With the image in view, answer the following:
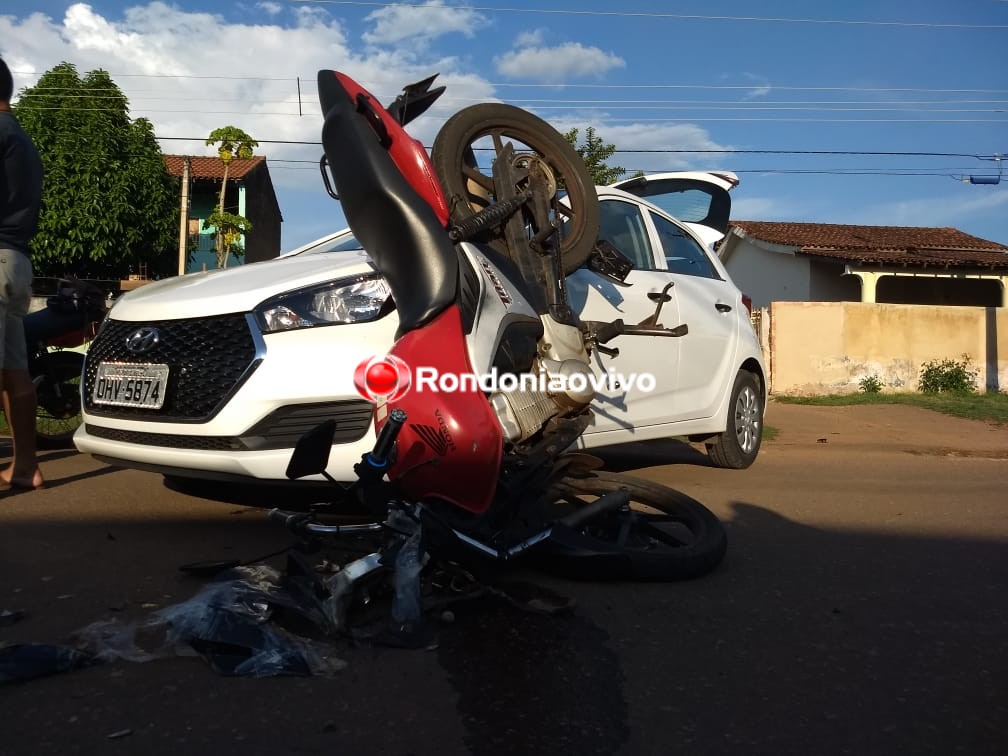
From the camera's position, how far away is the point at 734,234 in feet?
98.1

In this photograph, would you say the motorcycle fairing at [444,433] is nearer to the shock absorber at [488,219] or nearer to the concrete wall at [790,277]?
the shock absorber at [488,219]

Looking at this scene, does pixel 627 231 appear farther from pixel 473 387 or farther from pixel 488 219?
pixel 473 387

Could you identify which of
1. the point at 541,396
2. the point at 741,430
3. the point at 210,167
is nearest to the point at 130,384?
the point at 541,396

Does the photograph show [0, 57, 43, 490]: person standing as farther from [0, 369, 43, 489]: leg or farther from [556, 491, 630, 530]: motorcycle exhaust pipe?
[556, 491, 630, 530]: motorcycle exhaust pipe

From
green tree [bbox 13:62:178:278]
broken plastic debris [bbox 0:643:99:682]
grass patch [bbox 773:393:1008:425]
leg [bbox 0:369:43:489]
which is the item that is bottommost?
grass patch [bbox 773:393:1008:425]

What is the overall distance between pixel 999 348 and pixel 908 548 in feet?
49.6

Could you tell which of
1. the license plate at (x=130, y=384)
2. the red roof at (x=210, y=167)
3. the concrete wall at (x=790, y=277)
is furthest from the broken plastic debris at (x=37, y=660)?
the red roof at (x=210, y=167)

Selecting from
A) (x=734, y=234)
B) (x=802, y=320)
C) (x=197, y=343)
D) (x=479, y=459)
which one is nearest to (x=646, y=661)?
(x=479, y=459)

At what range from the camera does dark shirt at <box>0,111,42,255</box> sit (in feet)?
14.6

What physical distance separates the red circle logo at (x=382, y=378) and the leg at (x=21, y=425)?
222 cm

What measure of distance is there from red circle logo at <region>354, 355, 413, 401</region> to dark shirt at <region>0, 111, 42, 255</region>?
224 cm

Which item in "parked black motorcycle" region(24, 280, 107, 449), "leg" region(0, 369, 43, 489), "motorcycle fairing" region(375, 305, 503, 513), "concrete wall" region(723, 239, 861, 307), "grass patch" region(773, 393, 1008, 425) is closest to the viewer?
"motorcycle fairing" region(375, 305, 503, 513)

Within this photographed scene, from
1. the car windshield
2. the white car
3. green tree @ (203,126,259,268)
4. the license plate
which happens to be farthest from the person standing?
green tree @ (203,126,259,268)

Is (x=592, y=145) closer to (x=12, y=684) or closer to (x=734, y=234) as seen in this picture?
(x=734, y=234)
